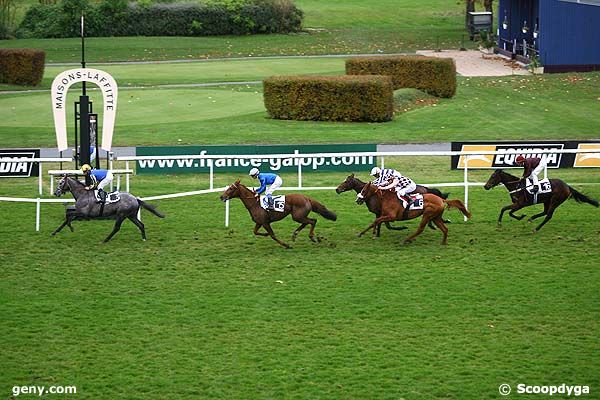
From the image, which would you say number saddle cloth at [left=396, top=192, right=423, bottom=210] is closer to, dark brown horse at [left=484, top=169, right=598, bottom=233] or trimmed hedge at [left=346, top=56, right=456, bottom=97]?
dark brown horse at [left=484, top=169, right=598, bottom=233]

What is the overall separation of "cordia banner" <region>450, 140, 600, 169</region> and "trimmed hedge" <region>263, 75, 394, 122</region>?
29.9 ft

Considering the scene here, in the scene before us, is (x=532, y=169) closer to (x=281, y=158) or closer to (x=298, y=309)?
(x=281, y=158)

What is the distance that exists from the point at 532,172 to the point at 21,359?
974 centimetres

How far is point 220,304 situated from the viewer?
1504 cm

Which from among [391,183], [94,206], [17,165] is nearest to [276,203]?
[391,183]

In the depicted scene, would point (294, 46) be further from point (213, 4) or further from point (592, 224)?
point (592, 224)

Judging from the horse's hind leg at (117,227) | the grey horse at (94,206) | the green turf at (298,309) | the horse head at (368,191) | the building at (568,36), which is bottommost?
the green turf at (298,309)

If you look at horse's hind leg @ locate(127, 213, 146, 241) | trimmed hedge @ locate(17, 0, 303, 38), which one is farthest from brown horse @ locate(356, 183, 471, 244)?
trimmed hedge @ locate(17, 0, 303, 38)

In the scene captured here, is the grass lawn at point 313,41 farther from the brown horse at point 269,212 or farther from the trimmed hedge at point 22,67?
the brown horse at point 269,212

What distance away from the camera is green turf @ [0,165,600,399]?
1231 centimetres

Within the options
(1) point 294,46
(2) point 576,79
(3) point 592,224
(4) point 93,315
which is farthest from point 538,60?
(4) point 93,315

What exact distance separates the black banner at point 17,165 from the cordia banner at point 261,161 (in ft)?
7.35

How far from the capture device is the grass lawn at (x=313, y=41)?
5300 centimetres

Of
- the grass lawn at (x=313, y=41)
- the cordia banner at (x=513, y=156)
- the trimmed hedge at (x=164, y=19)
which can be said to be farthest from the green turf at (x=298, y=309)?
the trimmed hedge at (x=164, y=19)
